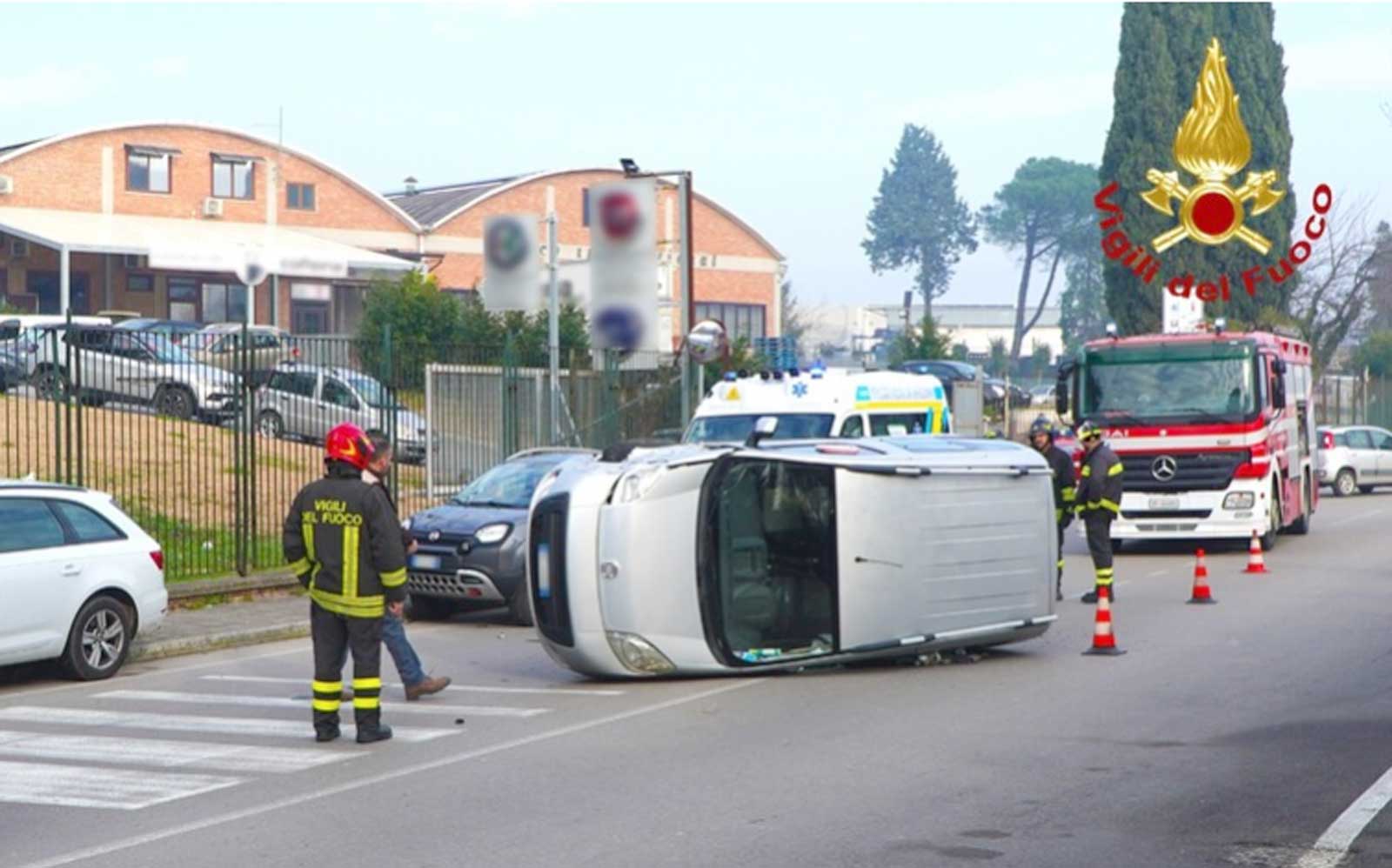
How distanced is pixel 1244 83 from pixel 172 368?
161 ft

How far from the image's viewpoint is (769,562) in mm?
13125

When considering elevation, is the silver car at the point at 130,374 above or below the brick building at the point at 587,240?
below

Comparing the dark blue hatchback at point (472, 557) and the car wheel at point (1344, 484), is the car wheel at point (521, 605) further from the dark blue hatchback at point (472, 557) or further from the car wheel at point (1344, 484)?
the car wheel at point (1344, 484)

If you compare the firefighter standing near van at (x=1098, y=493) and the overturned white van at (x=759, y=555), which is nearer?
the overturned white van at (x=759, y=555)

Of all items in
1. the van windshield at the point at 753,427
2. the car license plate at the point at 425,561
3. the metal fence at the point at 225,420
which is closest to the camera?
the car license plate at the point at 425,561

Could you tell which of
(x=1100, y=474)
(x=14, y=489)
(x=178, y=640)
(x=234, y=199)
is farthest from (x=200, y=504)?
(x=234, y=199)

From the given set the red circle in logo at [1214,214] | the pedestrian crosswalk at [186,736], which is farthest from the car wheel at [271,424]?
the red circle in logo at [1214,214]

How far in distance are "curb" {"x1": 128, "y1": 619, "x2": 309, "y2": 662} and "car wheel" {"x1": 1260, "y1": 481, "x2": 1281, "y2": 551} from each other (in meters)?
13.1

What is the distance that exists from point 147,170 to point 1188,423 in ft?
126

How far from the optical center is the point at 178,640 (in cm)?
1620

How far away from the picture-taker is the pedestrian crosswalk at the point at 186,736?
9.83 metres

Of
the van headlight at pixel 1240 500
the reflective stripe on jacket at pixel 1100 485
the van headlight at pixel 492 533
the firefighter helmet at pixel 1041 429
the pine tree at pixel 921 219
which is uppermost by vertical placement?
the pine tree at pixel 921 219

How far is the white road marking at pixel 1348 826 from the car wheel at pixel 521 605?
9.32 m

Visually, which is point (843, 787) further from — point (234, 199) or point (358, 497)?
point (234, 199)
